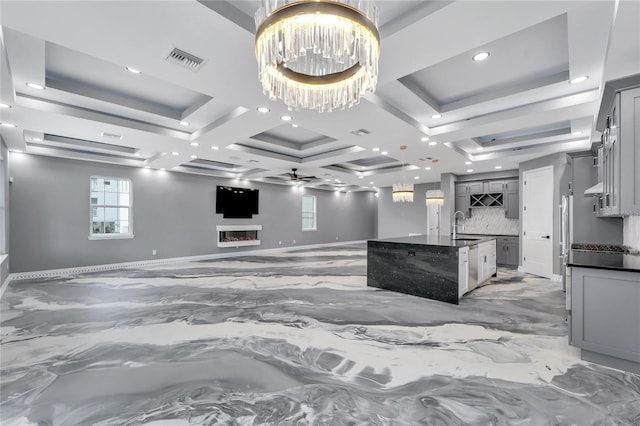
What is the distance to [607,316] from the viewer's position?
256 centimetres

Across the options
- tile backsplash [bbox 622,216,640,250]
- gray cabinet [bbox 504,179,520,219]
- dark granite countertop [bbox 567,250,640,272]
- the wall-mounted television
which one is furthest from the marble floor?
the wall-mounted television

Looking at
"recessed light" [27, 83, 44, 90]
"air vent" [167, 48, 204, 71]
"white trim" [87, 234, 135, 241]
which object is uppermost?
"recessed light" [27, 83, 44, 90]

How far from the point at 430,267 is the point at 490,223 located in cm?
511

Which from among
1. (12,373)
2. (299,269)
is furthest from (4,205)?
(299,269)

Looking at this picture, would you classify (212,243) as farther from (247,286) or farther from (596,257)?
(596,257)

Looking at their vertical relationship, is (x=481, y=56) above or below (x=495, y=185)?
above

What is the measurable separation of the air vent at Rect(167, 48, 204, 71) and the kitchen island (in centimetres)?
391

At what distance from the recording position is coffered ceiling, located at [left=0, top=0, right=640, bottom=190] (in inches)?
82.6

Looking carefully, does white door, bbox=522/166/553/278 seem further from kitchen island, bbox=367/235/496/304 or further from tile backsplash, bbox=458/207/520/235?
kitchen island, bbox=367/235/496/304

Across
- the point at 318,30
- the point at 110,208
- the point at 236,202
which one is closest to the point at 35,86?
the point at 318,30

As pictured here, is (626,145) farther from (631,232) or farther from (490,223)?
(490,223)

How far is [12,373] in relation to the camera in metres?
2.46

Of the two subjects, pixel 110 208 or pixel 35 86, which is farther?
pixel 110 208

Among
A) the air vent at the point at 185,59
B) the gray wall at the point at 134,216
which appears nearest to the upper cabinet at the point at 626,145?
the air vent at the point at 185,59
